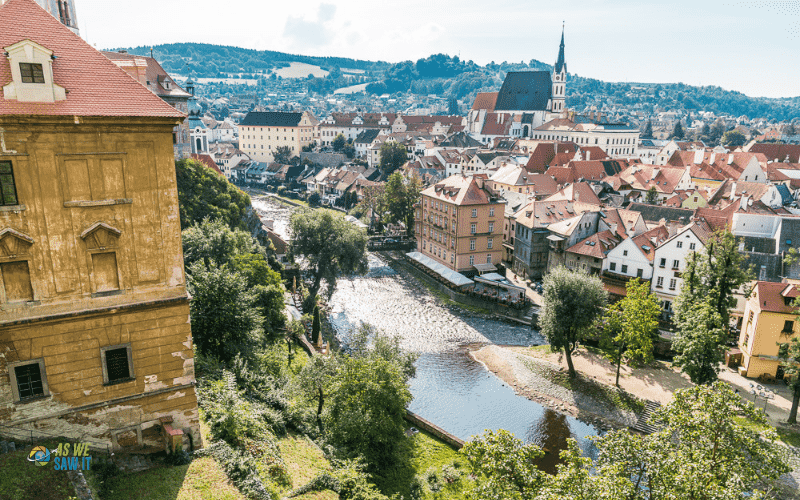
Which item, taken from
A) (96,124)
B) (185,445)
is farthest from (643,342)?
(96,124)

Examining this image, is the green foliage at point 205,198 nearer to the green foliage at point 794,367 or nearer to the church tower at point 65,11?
the church tower at point 65,11

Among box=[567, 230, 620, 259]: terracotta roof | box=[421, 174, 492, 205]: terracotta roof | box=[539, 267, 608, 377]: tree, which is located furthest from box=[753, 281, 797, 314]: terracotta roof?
box=[421, 174, 492, 205]: terracotta roof

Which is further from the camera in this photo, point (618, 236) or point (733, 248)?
point (618, 236)

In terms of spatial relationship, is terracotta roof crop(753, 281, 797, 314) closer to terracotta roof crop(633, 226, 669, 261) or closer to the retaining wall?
terracotta roof crop(633, 226, 669, 261)

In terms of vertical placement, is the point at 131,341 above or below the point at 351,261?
above

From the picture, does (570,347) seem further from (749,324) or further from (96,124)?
(96,124)

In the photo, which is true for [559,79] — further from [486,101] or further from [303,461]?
[303,461]

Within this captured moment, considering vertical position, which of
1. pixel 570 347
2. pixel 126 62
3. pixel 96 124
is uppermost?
pixel 126 62

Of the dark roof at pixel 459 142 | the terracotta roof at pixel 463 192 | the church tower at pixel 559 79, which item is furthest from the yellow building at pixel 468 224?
the church tower at pixel 559 79
